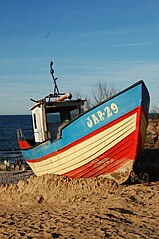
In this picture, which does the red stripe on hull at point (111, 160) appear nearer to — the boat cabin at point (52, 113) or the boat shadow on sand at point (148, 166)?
the boat shadow on sand at point (148, 166)

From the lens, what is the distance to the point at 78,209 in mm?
7574

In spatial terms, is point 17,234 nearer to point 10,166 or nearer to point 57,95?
point 57,95

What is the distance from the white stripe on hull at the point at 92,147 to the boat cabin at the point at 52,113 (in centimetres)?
178

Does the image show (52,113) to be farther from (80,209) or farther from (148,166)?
(80,209)

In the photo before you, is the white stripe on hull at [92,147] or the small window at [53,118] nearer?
the white stripe on hull at [92,147]

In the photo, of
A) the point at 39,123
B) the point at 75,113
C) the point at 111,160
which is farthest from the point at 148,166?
the point at 39,123

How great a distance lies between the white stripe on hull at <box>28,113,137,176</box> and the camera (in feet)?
28.0

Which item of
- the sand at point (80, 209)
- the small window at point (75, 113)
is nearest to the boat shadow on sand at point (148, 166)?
the sand at point (80, 209)

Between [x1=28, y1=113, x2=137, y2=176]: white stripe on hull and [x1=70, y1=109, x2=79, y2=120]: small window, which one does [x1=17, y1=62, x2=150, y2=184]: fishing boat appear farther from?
[x1=70, y1=109, x2=79, y2=120]: small window

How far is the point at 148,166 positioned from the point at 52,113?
4.06 m

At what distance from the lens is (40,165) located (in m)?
11.3

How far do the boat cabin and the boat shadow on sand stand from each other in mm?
2971

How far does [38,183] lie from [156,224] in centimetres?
491

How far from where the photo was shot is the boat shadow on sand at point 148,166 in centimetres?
1038
